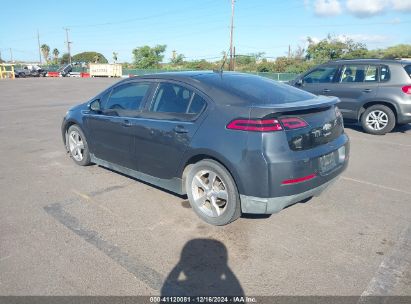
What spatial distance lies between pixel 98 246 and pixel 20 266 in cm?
65

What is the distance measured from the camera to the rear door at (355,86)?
782cm

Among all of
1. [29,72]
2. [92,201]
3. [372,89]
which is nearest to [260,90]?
[92,201]

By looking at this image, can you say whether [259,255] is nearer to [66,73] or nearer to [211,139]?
[211,139]

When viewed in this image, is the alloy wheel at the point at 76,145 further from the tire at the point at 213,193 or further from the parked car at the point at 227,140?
the tire at the point at 213,193

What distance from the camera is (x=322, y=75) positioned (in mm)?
8719

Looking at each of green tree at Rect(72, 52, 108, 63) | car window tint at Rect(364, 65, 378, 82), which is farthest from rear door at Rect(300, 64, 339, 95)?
green tree at Rect(72, 52, 108, 63)

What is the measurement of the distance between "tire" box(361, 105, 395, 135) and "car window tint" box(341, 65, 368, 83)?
785mm

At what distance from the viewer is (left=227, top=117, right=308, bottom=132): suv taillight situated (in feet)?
9.95

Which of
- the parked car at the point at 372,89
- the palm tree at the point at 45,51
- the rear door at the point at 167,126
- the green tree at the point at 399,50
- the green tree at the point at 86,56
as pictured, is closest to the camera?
the rear door at the point at 167,126

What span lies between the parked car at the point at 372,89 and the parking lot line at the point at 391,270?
5237mm

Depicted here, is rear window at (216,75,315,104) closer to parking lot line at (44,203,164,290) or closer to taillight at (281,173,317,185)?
taillight at (281,173,317,185)

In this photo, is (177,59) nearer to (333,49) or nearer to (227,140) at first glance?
(333,49)

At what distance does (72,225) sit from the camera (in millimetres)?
3570

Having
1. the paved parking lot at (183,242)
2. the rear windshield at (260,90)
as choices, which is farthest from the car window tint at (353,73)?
the rear windshield at (260,90)
